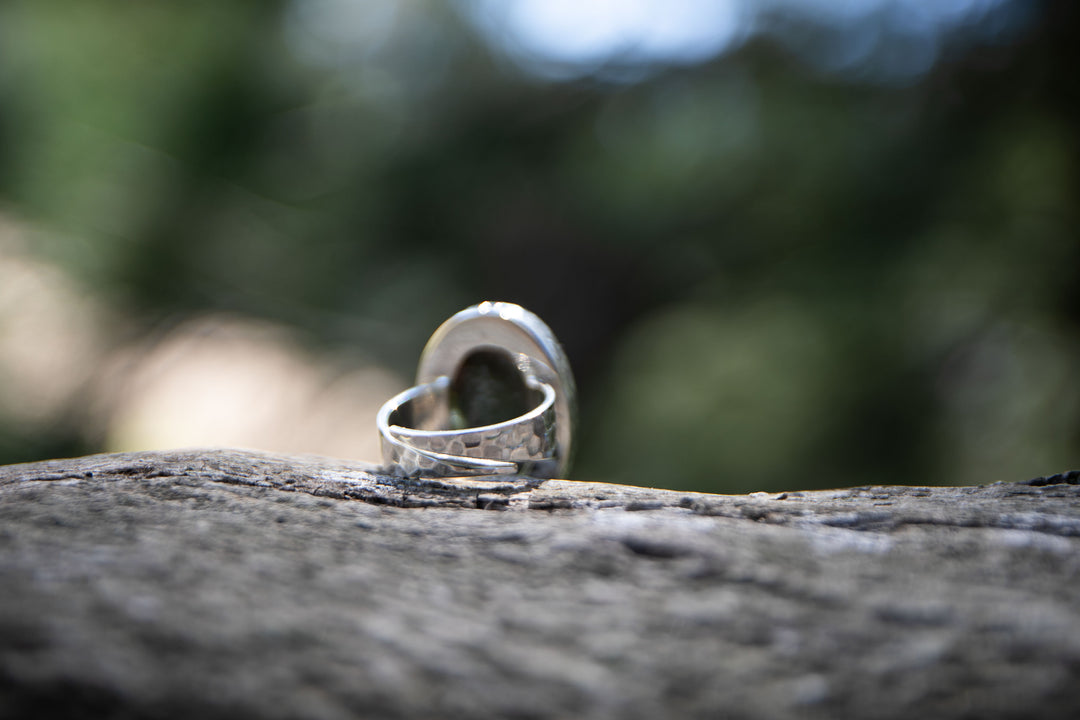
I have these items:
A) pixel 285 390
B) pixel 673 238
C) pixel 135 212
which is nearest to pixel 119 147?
pixel 135 212

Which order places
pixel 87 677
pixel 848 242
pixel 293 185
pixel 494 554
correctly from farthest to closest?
1. pixel 293 185
2. pixel 848 242
3. pixel 494 554
4. pixel 87 677

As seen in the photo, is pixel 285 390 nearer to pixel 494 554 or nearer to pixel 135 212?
pixel 135 212

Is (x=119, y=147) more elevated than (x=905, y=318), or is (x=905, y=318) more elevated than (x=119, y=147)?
(x=119, y=147)

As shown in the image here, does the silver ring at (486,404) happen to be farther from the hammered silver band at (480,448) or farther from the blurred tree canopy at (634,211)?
the blurred tree canopy at (634,211)

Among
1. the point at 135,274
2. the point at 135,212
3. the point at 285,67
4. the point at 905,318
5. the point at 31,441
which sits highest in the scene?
the point at 285,67

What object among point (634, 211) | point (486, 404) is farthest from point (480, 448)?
point (634, 211)

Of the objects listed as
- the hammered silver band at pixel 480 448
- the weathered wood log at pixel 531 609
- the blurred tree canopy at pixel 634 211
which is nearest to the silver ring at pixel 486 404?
the hammered silver band at pixel 480 448

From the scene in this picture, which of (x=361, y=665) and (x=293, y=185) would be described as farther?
(x=293, y=185)
